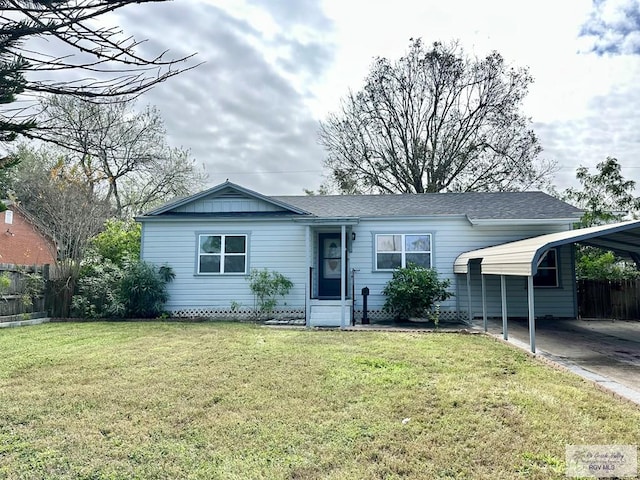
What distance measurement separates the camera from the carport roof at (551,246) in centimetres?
580

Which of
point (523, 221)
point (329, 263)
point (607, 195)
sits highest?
point (607, 195)

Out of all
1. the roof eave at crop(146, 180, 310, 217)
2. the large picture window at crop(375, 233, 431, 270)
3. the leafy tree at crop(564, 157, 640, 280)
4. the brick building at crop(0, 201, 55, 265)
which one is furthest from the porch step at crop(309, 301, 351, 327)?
the brick building at crop(0, 201, 55, 265)

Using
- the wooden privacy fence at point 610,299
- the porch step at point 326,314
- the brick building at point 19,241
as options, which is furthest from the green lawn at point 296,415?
the brick building at point 19,241

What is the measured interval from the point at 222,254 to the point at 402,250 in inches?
208

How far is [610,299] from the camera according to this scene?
11703 millimetres

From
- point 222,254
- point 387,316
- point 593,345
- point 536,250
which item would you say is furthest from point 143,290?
point 593,345

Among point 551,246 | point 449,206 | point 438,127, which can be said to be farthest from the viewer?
point 438,127

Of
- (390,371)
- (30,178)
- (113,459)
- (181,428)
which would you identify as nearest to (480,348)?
(390,371)

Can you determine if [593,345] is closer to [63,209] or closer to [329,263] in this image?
[329,263]

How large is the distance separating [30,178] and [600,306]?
904 inches

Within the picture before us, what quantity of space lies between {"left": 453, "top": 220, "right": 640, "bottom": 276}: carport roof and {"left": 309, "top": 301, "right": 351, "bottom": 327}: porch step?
3555mm

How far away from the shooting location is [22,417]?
3.59 metres

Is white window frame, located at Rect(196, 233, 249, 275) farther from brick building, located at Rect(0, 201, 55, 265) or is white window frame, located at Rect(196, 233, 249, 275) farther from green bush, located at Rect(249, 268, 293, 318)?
brick building, located at Rect(0, 201, 55, 265)

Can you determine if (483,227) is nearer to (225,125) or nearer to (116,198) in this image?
(225,125)
